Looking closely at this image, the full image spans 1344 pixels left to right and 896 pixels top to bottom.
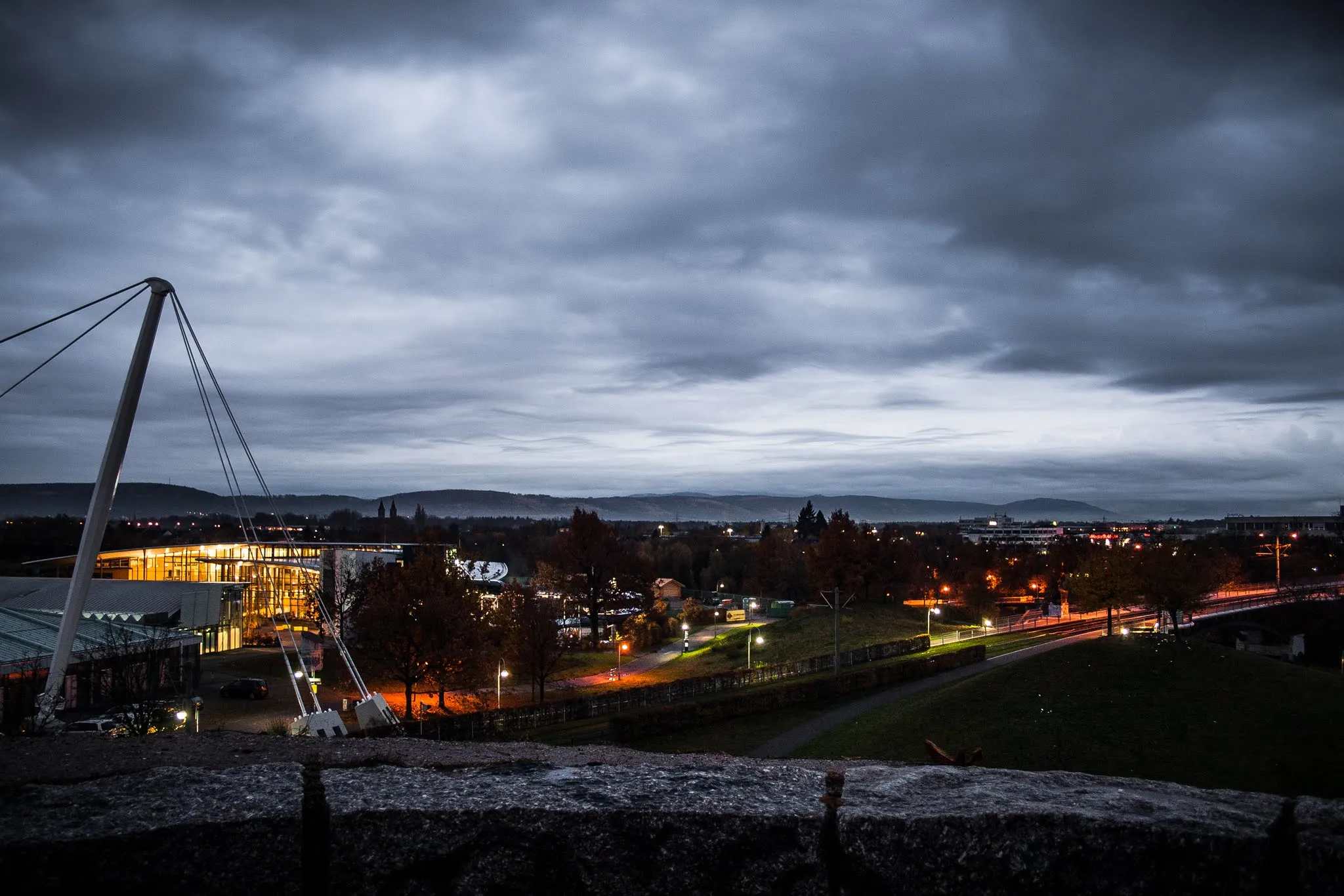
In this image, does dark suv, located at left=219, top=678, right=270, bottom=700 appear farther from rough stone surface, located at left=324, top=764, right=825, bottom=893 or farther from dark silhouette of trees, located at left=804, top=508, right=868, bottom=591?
dark silhouette of trees, located at left=804, top=508, right=868, bottom=591

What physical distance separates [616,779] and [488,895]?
2.56 feet

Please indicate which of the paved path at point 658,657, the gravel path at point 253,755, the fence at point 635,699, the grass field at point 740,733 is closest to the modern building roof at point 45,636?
the fence at point 635,699

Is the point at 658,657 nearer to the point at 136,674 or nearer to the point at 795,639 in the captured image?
the point at 795,639

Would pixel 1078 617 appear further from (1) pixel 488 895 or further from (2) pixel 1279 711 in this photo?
(1) pixel 488 895

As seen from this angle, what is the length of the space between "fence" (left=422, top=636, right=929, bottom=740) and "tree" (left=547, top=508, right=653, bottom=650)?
65.4 ft

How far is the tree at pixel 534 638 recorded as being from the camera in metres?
40.2

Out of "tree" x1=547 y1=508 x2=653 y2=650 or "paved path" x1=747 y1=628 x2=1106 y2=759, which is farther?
"tree" x1=547 y1=508 x2=653 y2=650

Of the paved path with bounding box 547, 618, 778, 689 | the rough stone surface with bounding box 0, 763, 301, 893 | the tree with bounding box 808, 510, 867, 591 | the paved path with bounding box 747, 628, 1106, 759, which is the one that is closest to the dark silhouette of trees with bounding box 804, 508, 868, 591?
the tree with bounding box 808, 510, 867, 591

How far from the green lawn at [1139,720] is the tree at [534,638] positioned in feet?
55.4

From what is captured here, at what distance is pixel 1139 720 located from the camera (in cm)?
2592

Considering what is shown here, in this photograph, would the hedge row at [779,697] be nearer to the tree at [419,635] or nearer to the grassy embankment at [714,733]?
the grassy embankment at [714,733]

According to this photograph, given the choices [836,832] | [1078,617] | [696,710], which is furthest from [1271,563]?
[836,832]

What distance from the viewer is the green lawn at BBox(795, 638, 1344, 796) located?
21.9m

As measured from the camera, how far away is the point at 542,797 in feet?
Answer: 11.9
